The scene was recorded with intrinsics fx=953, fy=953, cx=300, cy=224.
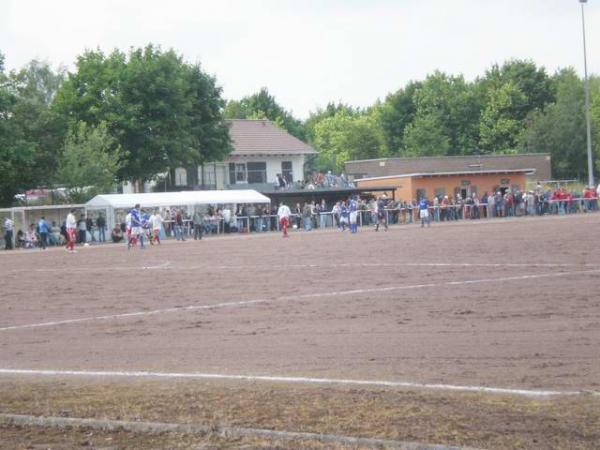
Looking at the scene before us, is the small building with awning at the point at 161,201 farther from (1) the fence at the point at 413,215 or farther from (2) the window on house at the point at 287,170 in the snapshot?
(2) the window on house at the point at 287,170

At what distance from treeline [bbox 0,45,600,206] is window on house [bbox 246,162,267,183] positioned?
19.1 feet

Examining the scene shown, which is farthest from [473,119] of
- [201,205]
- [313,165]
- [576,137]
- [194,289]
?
[194,289]

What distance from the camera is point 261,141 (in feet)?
263

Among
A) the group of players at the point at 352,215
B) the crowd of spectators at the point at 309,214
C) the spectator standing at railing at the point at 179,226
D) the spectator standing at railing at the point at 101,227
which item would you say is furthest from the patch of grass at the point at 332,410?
the spectator standing at railing at the point at 101,227

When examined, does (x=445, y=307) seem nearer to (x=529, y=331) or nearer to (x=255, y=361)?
(x=529, y=331)

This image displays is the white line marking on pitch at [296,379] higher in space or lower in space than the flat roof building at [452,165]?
lower

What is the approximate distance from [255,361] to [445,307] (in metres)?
4.63

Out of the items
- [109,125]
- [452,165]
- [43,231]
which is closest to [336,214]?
[109,125]

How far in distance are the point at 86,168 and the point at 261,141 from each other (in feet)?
83.8

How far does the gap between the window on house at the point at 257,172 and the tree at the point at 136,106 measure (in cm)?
1025

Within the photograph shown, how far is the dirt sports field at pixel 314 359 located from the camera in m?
7.50

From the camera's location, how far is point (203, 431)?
752 centimetres

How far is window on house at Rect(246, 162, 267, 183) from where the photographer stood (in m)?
77.9

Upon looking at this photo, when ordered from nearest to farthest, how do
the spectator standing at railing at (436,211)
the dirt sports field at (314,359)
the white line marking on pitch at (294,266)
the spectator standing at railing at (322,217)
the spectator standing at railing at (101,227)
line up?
1. the dirt sports field at (314,359)
2. the white line marking on pitch at (294,266)
3. the spectator standing at railing at (101,227)
4. the spectator standing at railing at (322,217)
5. the spectator standing at railing at (436,211)
